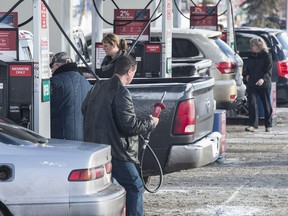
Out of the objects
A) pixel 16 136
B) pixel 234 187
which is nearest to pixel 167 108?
pixel 234 187

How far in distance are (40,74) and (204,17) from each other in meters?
12.4

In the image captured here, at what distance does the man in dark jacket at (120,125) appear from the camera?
859 centimetres

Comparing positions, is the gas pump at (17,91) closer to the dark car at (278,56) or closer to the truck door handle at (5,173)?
the truck door handle at (5,173)

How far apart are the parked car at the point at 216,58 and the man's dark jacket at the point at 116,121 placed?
9089 millimetres

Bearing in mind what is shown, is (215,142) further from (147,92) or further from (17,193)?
(17,193)

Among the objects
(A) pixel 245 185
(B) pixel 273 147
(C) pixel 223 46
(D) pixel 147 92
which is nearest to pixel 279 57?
(C) pixel 223 46

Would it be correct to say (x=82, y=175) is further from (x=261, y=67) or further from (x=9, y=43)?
(x=261, y=67)

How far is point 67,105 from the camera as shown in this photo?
989cm

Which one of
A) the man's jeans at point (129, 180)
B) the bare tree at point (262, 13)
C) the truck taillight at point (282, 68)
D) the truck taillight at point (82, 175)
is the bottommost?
the man's jeans at point (129, 180)

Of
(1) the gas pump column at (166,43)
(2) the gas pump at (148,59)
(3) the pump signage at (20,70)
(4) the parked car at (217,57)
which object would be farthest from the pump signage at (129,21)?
(3) the pump signage at (20,70)

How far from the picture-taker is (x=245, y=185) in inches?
481

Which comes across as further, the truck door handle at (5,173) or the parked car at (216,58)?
the parked car at (216,58)

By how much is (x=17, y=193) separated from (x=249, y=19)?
49804 millimetres

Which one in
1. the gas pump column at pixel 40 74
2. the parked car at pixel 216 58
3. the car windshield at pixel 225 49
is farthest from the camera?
the car windshield at pixel 225 49
